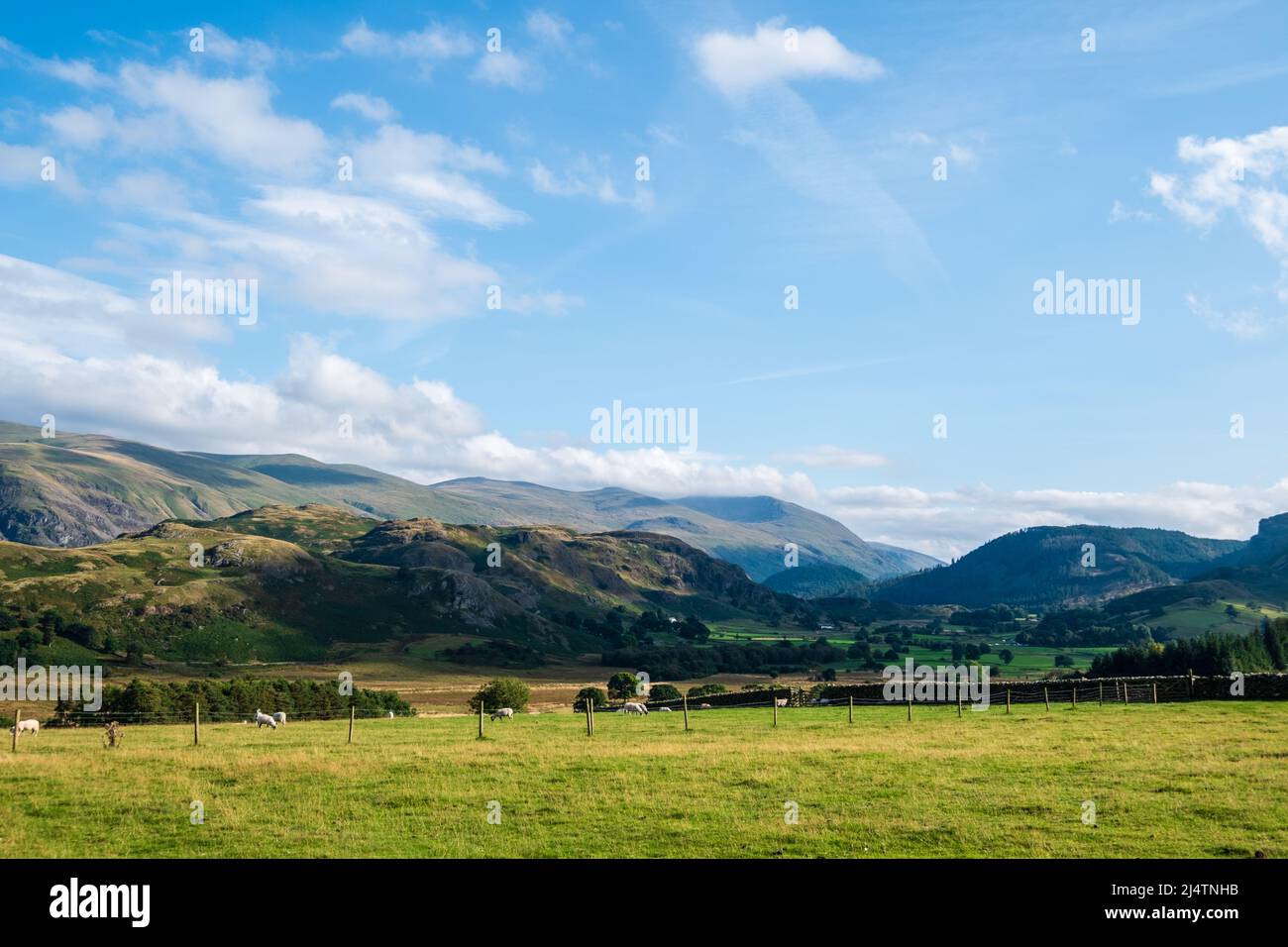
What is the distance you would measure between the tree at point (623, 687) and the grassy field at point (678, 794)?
316 feet

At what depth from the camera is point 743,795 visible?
2812 centimetres

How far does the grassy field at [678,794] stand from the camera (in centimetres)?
2228

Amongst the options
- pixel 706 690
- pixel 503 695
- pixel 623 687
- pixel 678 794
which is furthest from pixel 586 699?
pixel 678 794

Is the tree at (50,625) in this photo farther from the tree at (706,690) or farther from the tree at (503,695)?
the tree at (503,695)

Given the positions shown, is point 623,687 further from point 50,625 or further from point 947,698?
point 50,625

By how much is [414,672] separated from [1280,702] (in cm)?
17084

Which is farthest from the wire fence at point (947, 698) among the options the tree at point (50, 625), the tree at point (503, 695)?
the tree at point (50, 625)

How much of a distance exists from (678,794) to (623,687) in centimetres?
11809

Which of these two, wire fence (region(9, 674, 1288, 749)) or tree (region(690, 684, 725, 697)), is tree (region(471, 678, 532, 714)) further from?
tree (region(690, 684, 725, 697))

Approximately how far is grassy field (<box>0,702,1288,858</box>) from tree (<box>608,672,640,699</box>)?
96376 mm

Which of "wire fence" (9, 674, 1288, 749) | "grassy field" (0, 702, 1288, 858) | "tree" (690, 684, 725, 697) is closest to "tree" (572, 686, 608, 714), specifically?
"tree" (690, 684, 725, 697)

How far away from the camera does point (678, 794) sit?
2861cm
